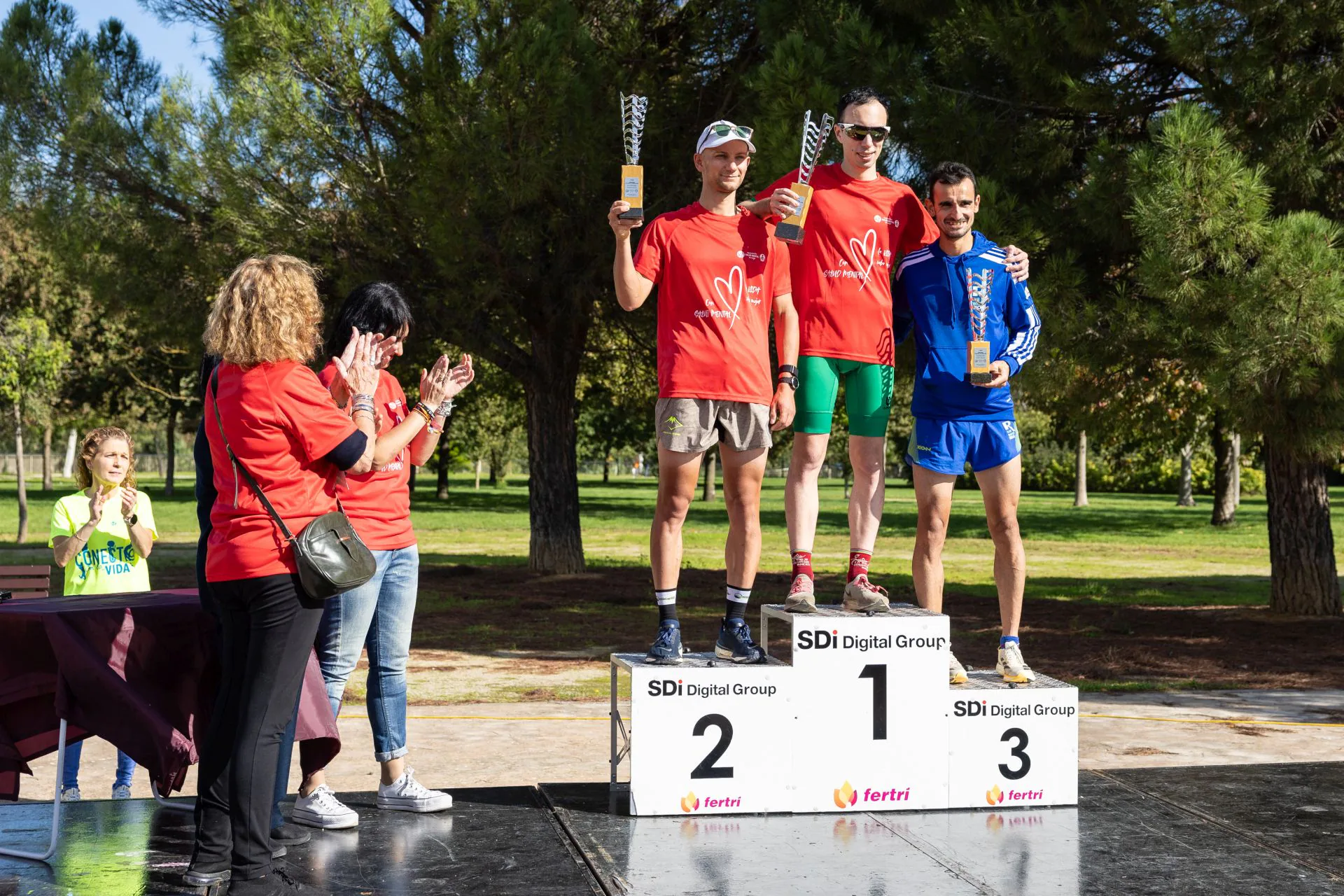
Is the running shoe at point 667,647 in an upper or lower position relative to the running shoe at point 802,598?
lower

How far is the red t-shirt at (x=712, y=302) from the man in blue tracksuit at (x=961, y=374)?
71 cm

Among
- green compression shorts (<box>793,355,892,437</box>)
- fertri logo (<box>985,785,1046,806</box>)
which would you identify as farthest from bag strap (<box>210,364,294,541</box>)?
fertri logo (<box>985,785,1046,806</box>)

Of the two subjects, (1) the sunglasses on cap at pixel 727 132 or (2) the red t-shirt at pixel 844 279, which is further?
(2) the red t-shirt at pixel 844 279

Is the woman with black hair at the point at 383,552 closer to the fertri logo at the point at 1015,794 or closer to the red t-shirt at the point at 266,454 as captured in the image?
the red t-shirt at the point at 266,454

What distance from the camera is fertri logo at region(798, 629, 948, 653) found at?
483 cm

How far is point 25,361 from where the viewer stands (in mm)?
21750

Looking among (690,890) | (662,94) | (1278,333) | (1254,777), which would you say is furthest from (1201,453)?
(690,890)

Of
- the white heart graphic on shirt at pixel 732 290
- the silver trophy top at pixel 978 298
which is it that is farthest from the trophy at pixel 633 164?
the silver trophy top at pixel 978 298

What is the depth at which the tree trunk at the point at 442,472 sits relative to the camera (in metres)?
39.1

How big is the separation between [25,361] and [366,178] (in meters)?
11.8

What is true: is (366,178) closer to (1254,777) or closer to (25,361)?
(1254,777)

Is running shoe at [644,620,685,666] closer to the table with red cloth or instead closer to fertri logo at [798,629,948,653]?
fertri logo at [798,629,948,653]

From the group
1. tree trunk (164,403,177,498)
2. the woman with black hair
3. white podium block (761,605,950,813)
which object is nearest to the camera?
the woman with black hair

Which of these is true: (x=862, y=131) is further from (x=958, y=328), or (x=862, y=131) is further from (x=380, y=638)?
(x=380, y=638)
